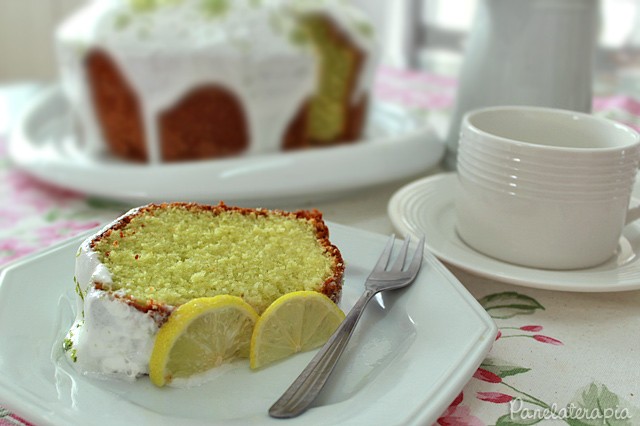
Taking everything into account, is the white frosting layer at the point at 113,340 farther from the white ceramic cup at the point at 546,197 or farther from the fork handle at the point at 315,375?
the white ceramic cup at the point at 546,197

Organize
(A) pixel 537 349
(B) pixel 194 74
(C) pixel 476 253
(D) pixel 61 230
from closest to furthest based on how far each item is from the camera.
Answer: (A) pixel 537 349 < (C) pixel 476 253 < (D) pixel 61 230 < (B) pixel 194 74

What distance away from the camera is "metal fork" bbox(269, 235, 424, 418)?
18.2 inches

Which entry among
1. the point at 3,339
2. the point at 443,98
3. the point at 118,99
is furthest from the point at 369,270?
the point at 443,98

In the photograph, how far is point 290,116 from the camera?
138cm

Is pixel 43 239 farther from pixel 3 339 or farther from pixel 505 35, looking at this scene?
pixel 505 35

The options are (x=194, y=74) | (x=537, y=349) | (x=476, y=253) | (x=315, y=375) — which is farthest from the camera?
(x=194, y=74)

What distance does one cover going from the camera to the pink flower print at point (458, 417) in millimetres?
493

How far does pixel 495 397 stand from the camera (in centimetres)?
53

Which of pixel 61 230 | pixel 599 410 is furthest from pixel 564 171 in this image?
pixel 61 230

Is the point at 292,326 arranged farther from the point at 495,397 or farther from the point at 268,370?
the point at 495,397

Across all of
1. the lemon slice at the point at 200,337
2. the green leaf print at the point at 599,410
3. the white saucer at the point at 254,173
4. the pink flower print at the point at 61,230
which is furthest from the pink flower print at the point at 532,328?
the pink flower print at the point at 61,230

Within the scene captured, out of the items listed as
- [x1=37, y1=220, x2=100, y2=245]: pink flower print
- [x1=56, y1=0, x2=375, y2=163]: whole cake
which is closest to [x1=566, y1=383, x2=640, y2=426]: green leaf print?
[x1=37, y1=220, x2=100, y2=245]: pink flower print

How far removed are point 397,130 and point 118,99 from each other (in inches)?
22.5

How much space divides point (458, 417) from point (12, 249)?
23.4 inches
